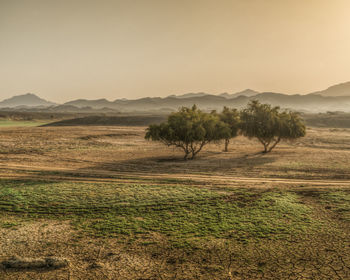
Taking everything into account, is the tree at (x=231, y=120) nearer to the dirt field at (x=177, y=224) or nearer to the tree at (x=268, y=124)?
the tree at (x=268, y=124)

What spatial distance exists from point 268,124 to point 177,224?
1255 inches

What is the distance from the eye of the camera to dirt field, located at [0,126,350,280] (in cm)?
1086

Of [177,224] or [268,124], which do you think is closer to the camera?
[177,224]

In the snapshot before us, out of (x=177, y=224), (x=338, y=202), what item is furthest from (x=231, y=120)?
(x=177, y=224)

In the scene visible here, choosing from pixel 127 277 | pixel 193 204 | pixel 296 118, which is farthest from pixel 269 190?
pixel 296 118

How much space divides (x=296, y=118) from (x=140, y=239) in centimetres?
3944

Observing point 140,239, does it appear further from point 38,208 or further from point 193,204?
point 38,208

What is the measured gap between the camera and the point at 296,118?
4366cm

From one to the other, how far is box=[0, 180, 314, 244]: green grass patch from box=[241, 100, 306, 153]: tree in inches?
922

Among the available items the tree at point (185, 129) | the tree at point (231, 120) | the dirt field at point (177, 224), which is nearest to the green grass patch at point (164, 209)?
the dirt field at point (177, 224)

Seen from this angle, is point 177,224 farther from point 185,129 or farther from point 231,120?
point 231,120

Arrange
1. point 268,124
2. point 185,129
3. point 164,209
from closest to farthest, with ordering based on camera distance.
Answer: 1. point 164,209
2. point 185,129
3. point 268,124

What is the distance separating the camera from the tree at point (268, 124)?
4194cm

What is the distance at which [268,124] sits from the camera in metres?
41.4
